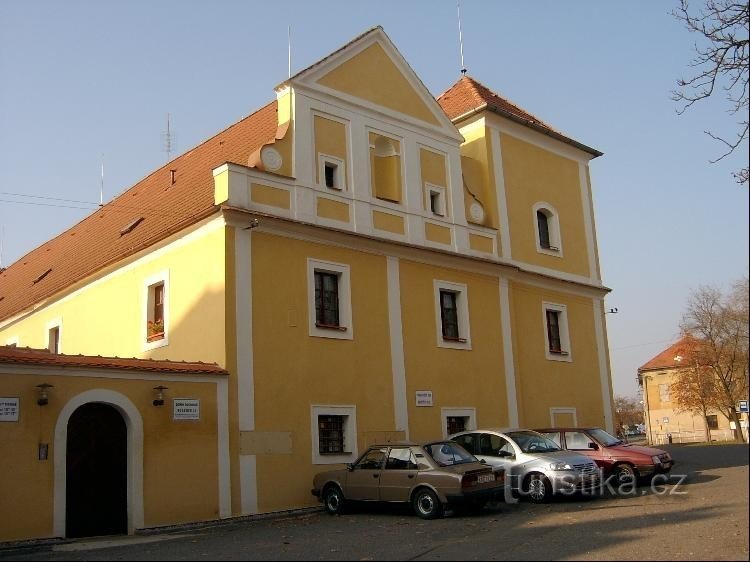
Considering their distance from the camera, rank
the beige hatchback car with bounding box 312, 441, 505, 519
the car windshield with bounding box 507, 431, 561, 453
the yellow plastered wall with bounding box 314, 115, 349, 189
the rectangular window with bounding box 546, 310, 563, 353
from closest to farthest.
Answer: the beige hatchback car with bounding box 312, 441, 505, 519 < the car windshield with bounding box 507, 431, 561, 453 < the yellow plastered wall with bounding box 314, 115, 349, 189 < the rectangular window with bounding box 546, 310, 563, 353

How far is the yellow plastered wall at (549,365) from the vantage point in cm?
2541

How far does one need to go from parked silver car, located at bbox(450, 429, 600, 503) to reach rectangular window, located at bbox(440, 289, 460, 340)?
195 inches

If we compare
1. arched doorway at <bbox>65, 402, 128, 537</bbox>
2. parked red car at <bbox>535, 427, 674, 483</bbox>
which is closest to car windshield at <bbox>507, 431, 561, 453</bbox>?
parked red car at <bbox>535, 427, 674, 483</bbox>

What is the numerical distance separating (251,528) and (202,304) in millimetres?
5403

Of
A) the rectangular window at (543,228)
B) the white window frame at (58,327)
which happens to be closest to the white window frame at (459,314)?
the rectangular window at (543,228)

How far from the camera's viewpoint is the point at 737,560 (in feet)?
31.2

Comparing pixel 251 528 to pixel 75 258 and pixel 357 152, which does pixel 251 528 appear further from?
pixel 75 258

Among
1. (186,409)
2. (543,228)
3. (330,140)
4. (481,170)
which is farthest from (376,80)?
(186,409)

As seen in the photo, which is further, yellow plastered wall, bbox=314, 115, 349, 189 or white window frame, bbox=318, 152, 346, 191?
yellow plastered wall, bbox=314, 115, 349, 189

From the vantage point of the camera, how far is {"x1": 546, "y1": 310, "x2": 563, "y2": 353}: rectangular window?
27.3 metres

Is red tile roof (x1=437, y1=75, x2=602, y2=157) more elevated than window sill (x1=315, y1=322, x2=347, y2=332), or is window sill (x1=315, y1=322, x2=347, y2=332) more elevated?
red tile roof (x1=437, y1=75, x2=602, y2=157)

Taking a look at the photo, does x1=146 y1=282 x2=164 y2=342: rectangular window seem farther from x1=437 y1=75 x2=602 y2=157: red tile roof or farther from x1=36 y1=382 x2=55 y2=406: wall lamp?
x1=437 y1=75 x2=602 y2=157: red tile roof

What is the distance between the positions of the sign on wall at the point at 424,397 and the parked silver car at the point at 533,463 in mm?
2976

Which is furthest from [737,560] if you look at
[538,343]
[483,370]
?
[538,343]
